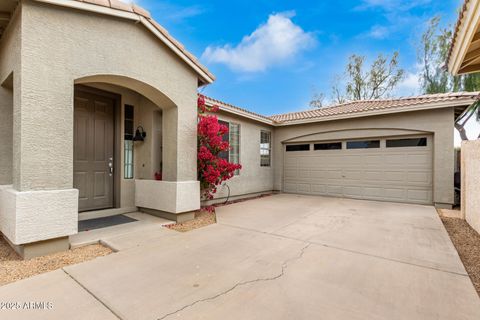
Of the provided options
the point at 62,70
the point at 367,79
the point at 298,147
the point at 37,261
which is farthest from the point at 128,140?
the point at 367,79

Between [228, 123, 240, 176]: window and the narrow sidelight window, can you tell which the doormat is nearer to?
the narrow sidelight window

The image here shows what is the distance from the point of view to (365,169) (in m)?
8.80

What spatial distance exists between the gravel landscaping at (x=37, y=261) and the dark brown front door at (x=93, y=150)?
187 cm

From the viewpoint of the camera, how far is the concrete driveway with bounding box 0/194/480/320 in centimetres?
221

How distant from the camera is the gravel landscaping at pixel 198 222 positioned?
16.4ft

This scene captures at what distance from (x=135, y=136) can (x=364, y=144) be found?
8.26 meters

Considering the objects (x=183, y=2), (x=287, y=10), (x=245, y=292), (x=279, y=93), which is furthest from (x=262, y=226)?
(x=279, y=93)

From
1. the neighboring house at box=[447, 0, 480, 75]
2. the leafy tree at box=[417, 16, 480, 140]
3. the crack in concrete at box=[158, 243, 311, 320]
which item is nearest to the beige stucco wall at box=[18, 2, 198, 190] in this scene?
the crack in concrete at box=[158, 243, 311, 320]

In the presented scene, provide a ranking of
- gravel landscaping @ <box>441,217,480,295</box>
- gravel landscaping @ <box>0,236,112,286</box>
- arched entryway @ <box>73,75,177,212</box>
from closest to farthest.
→ 1. gravel landscaping @ <box>0,236,112,286</box>
2. gravel landscaping @ <box>441,217,480,295</box>
3. arched entryway @ <box>73,75,177,212</box>

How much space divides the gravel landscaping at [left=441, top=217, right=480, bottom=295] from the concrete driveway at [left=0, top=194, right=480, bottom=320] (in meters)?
0.14

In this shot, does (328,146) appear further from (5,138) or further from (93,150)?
(5,138)

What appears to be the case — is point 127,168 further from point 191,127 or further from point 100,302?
point 100,302

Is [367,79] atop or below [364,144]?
atop

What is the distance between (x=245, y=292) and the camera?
251 centimetres
